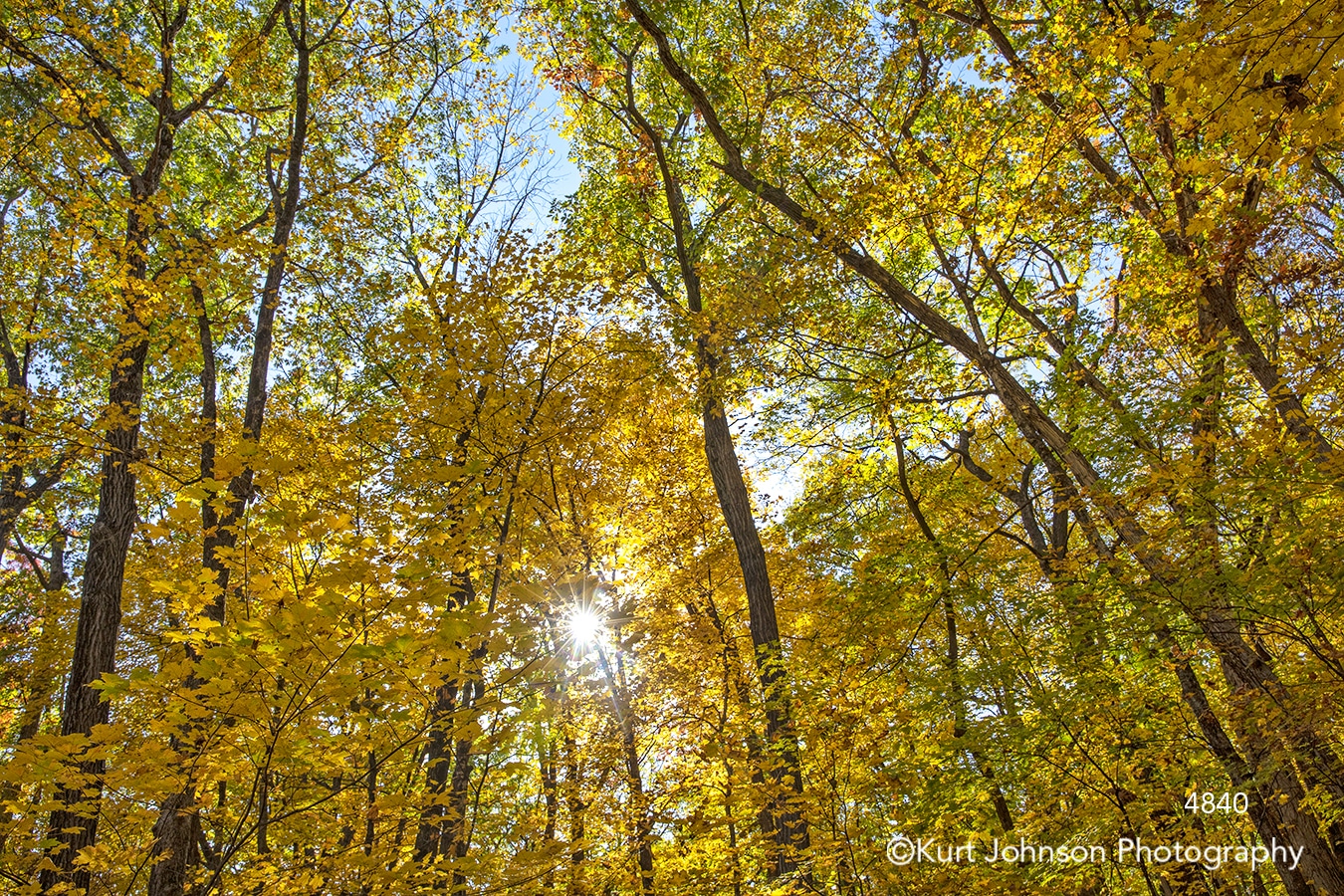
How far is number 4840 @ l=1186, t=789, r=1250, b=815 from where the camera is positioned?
4.74 m

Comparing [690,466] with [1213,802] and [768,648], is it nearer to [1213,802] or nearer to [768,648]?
[768,648]

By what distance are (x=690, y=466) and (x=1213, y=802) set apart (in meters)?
6.66

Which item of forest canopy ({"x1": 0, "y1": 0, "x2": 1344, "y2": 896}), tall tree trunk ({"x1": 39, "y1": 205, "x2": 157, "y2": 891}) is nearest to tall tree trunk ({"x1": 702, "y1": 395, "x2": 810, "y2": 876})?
forest canopy ({"x1": 0, "y1": 0, "x2": 1344, "y2": 896})

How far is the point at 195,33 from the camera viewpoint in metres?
8.00

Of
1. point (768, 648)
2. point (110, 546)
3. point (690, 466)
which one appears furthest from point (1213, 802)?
point (110, 546)

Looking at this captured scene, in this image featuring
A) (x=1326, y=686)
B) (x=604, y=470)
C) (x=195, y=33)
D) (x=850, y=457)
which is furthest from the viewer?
(x=604, y=470)

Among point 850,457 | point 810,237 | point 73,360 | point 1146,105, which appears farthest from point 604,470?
point 73,360

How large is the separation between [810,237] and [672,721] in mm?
5941

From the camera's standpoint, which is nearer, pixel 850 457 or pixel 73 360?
pixel 850 457

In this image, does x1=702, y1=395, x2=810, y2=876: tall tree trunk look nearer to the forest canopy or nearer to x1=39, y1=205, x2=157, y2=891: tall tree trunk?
the forest canopy

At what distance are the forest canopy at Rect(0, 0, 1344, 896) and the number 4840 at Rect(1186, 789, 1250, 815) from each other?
0.13ft

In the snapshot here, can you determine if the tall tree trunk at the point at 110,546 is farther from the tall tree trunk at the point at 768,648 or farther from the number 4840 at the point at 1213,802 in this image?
the number 4840 at the point at 1213,802

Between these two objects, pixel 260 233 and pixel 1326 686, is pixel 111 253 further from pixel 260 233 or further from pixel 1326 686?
pixel 1326 686

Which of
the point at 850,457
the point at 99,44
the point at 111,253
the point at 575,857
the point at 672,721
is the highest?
the point at 99,44
